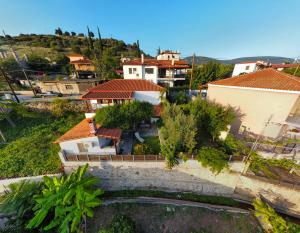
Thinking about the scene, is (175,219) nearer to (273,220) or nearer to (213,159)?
(213,159)

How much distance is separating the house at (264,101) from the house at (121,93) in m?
9.67

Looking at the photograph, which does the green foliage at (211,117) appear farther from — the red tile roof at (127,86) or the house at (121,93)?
the red tile roof at (127,86)

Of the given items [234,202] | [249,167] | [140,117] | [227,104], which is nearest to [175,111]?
[140,117]

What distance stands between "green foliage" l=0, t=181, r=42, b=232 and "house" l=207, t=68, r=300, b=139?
995 inches

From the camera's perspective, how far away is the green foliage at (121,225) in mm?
11044

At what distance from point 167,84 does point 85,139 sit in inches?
913

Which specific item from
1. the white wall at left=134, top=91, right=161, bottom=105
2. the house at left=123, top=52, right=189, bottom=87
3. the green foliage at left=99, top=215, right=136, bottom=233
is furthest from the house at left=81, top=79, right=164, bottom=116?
the green foliage at left=99, top=215, right=136, bottom=233

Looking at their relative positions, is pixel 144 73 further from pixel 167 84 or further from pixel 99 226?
pixel 99 226

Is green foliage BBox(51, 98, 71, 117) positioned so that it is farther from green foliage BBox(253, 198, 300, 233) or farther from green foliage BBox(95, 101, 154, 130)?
green foliage BBox(253, 198, 300, 233)

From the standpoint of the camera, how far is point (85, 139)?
45.2ft

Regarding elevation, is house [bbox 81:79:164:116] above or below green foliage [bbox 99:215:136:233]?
above

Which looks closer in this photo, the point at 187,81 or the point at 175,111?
the point at 175,111

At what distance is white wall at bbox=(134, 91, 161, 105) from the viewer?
69.2 ft

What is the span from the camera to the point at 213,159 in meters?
12.9
